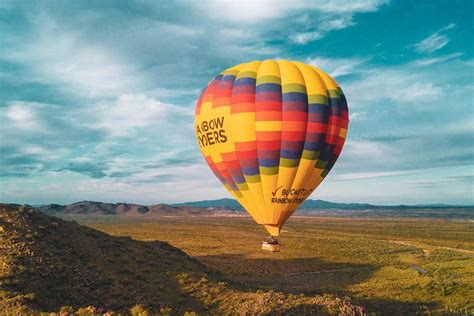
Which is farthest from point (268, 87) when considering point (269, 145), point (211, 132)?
point (211, 132)

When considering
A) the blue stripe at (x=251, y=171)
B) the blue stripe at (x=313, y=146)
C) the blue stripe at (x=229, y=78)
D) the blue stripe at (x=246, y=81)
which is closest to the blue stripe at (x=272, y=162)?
the blue stripe at (x=251, y=171)

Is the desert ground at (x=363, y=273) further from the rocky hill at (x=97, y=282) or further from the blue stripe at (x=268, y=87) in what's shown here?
the blue stripe at (x=268, y=87)

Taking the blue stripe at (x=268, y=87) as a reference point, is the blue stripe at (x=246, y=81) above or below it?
above

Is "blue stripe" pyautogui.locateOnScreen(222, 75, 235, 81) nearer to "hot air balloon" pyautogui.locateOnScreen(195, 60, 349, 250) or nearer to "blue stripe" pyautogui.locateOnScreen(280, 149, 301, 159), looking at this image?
"hot air balloon" pyautogui.locateOnScreen(195, 60, 349, 250)

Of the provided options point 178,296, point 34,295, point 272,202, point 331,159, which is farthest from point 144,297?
point 331,159

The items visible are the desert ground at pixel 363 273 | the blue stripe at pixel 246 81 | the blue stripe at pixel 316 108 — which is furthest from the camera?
the desert ground at pixel 363 273

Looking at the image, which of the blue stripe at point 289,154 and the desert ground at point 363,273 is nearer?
the blue stripe at point 289,154

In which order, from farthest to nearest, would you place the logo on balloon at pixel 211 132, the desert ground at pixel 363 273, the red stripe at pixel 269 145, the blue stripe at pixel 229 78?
the desert ground at pixel 363 273, the blue stripe at pixel 229 78, the logo on balloon at pixel 211 132, the red stripe at pixel 269 145
